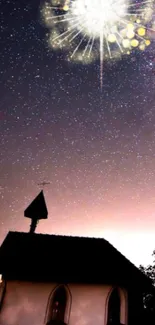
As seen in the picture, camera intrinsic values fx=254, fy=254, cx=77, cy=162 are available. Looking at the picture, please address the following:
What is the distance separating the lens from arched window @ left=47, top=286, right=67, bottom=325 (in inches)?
489

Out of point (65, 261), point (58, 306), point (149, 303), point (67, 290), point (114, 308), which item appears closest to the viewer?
point (58, 306)

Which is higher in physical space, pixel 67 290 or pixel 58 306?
pixel 67 290

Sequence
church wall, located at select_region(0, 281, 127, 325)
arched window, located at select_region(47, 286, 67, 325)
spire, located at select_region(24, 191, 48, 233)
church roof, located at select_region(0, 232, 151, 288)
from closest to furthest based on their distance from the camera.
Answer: church wall, located at select_region(0, 281, 127, 325) < arched window, located at select_region(47, 286, 67, 325) < church roof, located at select_region(0, 232, 151, 288) < spire, located at select_region(24, 191, 48, 233)

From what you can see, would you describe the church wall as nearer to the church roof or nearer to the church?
the church

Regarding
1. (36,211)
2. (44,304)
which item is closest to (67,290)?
(44,304)

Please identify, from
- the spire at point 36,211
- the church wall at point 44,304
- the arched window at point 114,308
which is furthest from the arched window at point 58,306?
the spire at point 36,211

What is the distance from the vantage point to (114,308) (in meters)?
13.0

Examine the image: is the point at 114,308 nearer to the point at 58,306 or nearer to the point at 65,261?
the point at 58,306

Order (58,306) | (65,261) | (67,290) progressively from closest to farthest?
(58,306) → (67,290) → (65,261)

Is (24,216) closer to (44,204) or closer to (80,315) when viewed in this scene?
(44,204)

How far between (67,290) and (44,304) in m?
1.28

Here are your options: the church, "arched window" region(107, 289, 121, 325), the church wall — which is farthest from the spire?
"arched window" region(107, 289, 121, 325)

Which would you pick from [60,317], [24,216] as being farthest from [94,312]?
[24,216]

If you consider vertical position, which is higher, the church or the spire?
the spire
